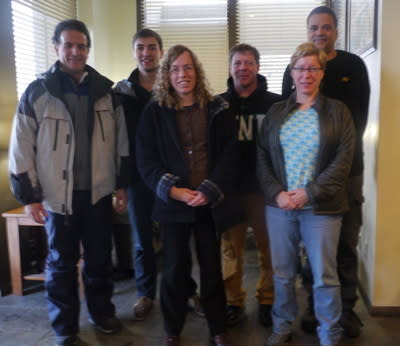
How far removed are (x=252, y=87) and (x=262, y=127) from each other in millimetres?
303

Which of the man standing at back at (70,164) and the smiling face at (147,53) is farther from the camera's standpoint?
the smiling face at (147,53)

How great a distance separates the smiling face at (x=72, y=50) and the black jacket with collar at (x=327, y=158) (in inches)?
39.4

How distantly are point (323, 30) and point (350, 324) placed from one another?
5.01ft

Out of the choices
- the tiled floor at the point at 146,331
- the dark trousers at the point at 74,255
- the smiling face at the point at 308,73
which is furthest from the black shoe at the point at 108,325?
the smiling face at the point at 308,73

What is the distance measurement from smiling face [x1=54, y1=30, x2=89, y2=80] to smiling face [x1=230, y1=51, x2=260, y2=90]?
766 mm

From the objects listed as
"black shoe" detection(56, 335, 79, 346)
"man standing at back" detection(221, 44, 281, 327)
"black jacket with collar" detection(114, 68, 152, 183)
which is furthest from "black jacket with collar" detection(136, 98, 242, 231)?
"black shoe" detection(56, 335, 79, 346)

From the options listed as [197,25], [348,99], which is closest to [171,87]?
[348,99]

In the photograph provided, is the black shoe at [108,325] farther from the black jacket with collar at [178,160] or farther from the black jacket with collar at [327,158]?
the black jacket with collar at [327,158]

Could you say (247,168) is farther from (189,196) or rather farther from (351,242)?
(351,242)

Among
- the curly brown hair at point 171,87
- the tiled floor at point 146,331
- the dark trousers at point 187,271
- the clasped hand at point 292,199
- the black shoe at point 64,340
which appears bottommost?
the tiled floor at point 146,331

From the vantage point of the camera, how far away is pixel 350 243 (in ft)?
6.88

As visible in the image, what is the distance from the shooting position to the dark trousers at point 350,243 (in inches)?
81.9

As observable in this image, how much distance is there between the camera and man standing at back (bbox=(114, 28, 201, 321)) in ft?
7.51

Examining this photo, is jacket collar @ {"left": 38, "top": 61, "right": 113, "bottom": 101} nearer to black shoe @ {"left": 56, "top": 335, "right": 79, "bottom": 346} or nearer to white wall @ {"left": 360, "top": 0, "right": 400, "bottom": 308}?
black shoe @ {"left": 56, "top": 335, "right": 79, "bottom": 346}
